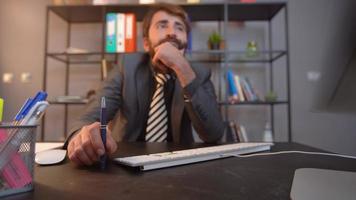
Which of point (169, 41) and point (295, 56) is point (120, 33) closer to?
point (169, 41)

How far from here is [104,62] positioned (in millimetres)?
2061

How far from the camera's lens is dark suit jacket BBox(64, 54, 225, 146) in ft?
3.10

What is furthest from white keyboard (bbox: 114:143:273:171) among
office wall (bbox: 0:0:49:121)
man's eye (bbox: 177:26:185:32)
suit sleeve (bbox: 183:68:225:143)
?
office wall (bbox: 0:0:49:121)

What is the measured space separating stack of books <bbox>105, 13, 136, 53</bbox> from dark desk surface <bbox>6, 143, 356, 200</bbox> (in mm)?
1576

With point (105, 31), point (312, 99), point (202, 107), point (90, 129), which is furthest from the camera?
point (312, 99)

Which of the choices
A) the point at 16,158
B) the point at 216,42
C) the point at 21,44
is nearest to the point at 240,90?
the point at 216,42

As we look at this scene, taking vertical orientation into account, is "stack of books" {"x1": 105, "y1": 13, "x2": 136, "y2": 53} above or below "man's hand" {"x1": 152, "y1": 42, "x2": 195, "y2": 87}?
above

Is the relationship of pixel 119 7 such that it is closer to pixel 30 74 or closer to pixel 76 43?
pixel 76 43

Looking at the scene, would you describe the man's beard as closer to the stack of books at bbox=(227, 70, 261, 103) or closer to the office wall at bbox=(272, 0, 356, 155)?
the stack of books at bbox=(227, 70, 261, 103)

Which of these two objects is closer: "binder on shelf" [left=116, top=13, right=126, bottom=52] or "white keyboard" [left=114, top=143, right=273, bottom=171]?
"white keyboard" [left=114, top=143, right=273, bottom=171]

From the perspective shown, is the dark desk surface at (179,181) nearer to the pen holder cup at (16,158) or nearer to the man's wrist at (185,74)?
the pen holder cup at (16,158)

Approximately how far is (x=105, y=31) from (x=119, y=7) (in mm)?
231

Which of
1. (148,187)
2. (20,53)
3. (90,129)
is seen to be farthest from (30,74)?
(148,187)

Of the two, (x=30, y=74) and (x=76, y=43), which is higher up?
(x=76, y=43)
